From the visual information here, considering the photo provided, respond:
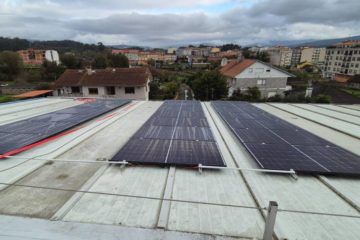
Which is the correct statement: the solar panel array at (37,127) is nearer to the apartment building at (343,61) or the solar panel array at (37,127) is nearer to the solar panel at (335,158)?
the solar panel at (335,158)

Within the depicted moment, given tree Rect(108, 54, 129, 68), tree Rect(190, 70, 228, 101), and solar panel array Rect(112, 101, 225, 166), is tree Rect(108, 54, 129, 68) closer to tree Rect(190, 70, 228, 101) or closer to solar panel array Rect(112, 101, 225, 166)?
tree Rect(190, 70, 228, 101)

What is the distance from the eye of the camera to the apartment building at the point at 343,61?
6180 cm

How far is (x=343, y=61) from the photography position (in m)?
67.4

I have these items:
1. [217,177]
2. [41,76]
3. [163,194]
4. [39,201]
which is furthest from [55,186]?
[41,76]

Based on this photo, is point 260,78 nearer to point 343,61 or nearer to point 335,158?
point 335,158

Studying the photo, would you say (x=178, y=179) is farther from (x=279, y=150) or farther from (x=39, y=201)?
(x=279, y=150)

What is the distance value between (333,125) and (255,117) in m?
4.01

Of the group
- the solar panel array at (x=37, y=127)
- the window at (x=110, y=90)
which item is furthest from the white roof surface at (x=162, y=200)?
the window at (x=110, y=90)

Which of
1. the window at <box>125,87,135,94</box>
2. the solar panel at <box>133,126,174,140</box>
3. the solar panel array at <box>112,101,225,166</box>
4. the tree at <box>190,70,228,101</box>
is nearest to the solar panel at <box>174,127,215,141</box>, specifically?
the solar panel array at <box>112,101,225,166</box>

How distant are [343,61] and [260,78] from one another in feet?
193

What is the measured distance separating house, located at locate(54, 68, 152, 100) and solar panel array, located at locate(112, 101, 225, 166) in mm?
20190

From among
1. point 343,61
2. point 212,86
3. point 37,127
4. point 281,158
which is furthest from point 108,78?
point 343,61

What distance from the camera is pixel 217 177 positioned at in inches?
212

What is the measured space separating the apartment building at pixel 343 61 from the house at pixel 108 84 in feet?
207
